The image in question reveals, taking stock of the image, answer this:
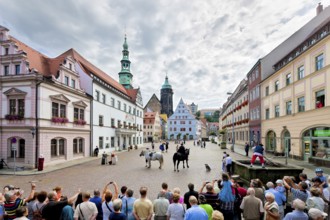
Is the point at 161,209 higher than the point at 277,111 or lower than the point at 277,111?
lower

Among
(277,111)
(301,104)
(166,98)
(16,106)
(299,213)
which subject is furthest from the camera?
(166,98)

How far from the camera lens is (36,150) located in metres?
18.0

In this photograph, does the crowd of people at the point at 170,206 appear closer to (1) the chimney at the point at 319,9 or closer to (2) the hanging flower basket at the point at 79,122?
(2) the hanging flower basket at the point at 79,122

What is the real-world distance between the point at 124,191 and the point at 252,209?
142 inches

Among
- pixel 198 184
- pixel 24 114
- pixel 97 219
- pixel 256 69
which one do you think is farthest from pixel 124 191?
pixel 256 69

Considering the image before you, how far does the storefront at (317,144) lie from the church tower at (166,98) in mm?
98703

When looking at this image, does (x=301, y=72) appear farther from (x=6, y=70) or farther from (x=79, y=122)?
(x=6, y=70)

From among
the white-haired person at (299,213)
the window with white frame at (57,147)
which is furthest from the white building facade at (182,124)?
the white-haired person at (299,213)

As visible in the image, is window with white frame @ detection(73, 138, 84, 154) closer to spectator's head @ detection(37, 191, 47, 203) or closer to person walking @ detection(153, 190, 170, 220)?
spectator's head @ detection(37, 191, 47, 203)

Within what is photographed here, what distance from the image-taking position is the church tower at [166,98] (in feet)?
387

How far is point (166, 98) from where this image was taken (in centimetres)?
11838

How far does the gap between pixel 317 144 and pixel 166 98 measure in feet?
333

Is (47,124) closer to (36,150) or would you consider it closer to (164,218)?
(36,150)

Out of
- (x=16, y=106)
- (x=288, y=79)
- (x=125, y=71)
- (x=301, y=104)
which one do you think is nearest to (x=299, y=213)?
(x=301, y=104)
